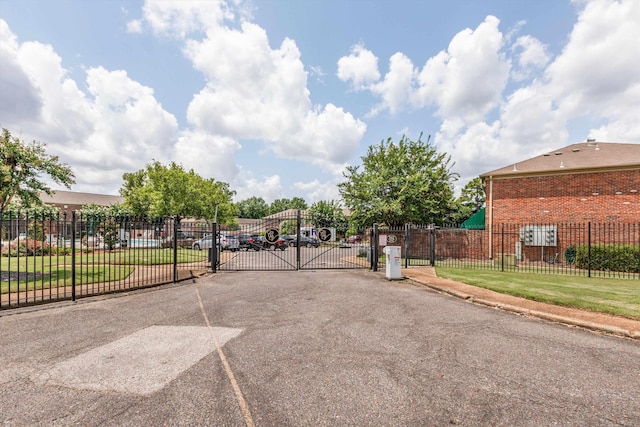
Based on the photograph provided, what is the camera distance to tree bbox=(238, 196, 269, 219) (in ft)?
378

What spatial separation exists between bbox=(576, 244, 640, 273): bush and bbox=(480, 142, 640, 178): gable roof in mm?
4957

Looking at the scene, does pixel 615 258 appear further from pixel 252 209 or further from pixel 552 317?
pixel 252 209

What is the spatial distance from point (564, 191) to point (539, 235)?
3122 mm

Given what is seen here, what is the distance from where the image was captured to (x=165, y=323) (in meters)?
6.16

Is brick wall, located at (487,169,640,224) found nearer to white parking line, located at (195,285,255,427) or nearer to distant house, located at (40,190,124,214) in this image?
white parking line, located at (195,285,255,427)

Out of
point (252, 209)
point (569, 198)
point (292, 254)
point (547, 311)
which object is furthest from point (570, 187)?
point (252, 209)

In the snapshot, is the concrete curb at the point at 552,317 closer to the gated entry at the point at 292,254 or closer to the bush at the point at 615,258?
the gated entry at the point at 292,254

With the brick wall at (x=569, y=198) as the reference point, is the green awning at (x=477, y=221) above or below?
below

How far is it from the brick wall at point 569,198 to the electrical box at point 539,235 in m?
0.96

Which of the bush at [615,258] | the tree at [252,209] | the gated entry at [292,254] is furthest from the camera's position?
the tree at [252,209]

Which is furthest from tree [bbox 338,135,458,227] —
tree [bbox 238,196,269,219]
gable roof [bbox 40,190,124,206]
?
tree [bbox 238,196,269,219]

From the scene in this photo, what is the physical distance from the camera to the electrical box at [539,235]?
674 inches

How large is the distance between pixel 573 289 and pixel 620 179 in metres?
12.7

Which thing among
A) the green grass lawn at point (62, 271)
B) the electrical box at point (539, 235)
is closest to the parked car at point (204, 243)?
the green grass lawn at point (62, 271)
